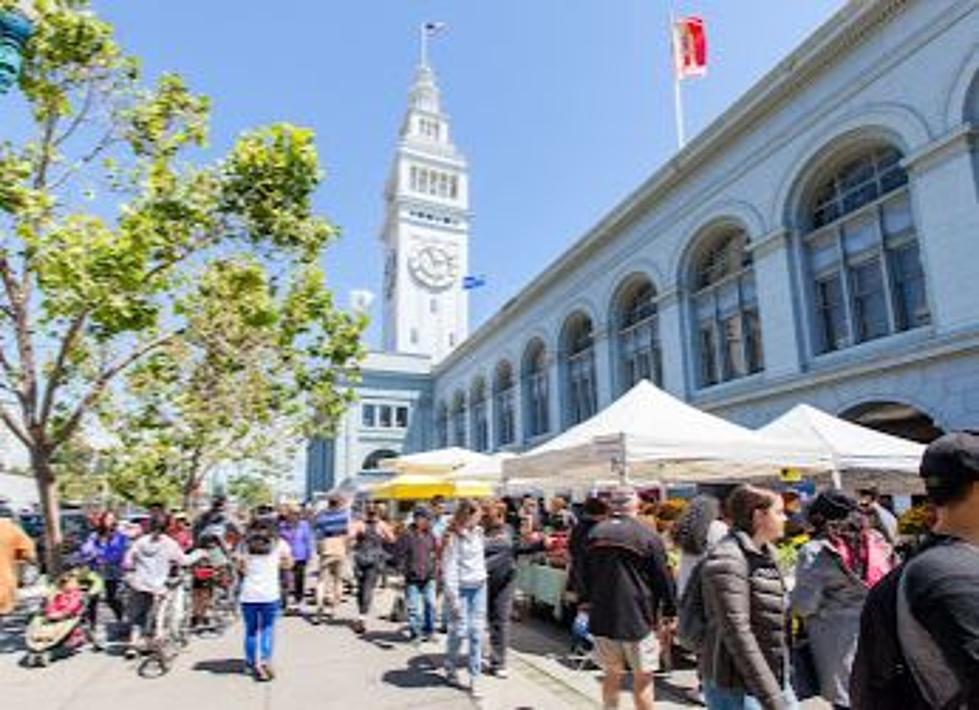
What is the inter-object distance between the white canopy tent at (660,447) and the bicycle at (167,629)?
5258 mm

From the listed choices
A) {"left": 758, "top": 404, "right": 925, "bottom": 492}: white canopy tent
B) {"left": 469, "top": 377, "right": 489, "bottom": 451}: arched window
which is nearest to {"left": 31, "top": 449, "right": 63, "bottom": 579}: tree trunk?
{"left": 758, "top": 404, "right": 925, "bottom": 492}: white canopy tent

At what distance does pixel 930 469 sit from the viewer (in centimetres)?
207

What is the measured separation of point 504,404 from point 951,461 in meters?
39.3

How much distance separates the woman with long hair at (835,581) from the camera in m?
5.08

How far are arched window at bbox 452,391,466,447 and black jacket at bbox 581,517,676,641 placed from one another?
43743mm

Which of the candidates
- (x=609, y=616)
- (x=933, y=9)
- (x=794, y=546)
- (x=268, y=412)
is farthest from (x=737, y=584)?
(x=268, y=412)

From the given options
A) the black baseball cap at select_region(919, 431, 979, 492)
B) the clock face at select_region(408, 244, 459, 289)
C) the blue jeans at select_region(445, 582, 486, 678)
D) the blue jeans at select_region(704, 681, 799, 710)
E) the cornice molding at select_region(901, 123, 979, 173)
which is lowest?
the blue jeans at select_region(445, 582, 486, 678)

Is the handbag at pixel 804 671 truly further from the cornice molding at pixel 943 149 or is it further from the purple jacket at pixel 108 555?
the cornice molding at pixel 943 149

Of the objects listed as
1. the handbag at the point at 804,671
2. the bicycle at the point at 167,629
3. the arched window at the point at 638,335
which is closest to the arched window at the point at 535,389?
the arched window at the point at 638,335

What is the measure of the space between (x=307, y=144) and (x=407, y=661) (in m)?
7.94

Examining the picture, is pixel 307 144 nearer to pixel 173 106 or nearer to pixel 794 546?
pixel 173 106

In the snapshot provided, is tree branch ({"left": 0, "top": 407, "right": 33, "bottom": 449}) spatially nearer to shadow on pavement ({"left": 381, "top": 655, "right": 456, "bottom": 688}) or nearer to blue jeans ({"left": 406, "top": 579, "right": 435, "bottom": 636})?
blue jeans ({"left": 406, "top": 579, "right": 435, "bottom": 636})

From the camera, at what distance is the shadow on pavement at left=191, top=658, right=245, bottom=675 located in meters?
8.91

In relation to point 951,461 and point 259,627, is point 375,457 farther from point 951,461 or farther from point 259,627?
point 951,461
